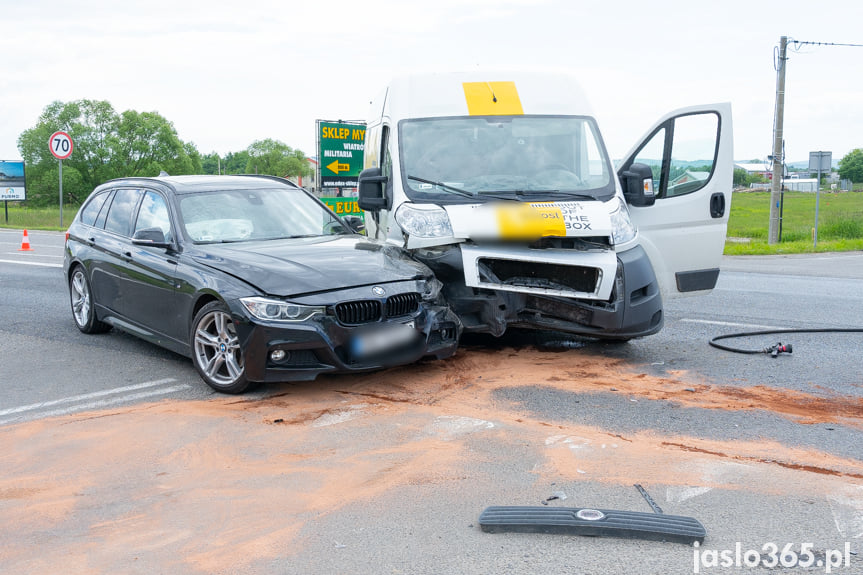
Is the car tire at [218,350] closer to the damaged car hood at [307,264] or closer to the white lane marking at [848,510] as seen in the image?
the damaged car hood at [307,264]

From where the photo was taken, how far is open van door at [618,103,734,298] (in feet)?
26.6

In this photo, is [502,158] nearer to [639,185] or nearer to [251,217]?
[639,185]

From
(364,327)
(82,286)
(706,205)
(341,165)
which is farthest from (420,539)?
(341,165)

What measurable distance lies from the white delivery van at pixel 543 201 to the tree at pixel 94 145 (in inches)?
3386

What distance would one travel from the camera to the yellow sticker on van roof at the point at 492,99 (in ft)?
27.0

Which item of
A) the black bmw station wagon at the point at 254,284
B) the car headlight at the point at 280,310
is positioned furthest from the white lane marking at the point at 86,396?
the car headlight at the point at 280,310

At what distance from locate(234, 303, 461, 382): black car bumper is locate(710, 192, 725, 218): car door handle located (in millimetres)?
3597

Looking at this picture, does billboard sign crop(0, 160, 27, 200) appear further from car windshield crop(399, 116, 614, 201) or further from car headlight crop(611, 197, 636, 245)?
car headlight crop(611, 197, 636, 245)

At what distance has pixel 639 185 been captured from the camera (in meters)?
8.06

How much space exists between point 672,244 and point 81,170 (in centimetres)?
9295

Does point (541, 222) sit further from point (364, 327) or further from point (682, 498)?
point (682, 498)

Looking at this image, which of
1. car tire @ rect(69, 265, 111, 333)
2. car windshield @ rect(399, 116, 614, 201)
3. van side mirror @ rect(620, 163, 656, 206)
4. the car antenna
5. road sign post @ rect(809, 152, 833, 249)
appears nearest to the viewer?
car windshield @ rect(399, 116, 614, 201)

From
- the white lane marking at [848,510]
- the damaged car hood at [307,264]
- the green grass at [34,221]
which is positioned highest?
the damaged car hood at [307,264]

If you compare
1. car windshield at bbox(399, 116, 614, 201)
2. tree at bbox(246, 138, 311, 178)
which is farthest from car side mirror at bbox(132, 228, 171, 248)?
tree at bbox(246, 138, 311, 178)
